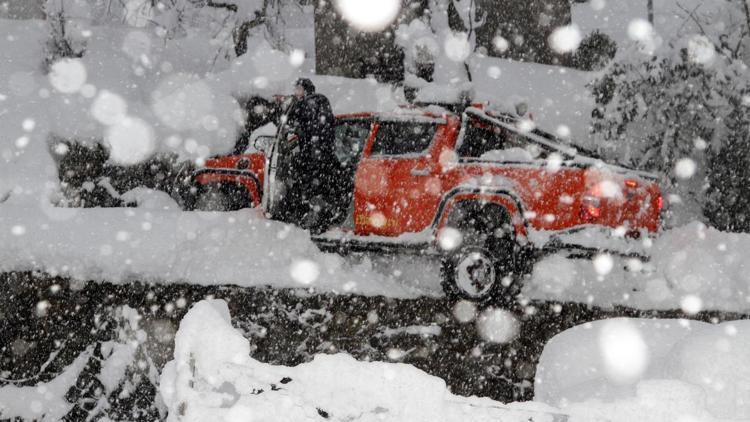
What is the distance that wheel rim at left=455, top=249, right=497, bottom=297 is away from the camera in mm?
6359

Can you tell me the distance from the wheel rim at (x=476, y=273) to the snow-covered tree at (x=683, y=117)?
5.29 m

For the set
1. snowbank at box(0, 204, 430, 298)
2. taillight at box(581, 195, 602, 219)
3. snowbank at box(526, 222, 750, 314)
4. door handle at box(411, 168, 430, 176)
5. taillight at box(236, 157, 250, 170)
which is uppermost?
door handle at box(411, 168, 430, 176)

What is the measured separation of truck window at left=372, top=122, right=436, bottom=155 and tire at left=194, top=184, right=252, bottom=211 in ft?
5.56

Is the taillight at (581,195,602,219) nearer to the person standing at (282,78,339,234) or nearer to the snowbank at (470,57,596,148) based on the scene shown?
the person standing at (282,78,339,234)

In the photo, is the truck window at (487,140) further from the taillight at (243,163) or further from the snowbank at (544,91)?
the snowbank at (544,91)

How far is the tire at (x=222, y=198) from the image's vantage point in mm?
7559

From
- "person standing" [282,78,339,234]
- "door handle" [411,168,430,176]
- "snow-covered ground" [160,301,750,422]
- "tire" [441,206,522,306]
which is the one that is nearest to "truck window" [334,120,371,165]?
"person standing" [282,78,339,234]

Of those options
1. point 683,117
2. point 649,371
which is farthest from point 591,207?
point 683,117

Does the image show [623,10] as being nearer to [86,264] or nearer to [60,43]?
[60,43]

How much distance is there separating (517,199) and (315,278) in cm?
192

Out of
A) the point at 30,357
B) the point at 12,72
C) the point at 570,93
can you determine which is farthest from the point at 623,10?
the point at 30,357

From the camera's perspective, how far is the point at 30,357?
5.55 m

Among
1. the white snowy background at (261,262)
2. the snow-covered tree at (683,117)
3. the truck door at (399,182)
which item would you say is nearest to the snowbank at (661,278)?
the white snowy background at (261,262)

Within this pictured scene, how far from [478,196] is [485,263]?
62cm
